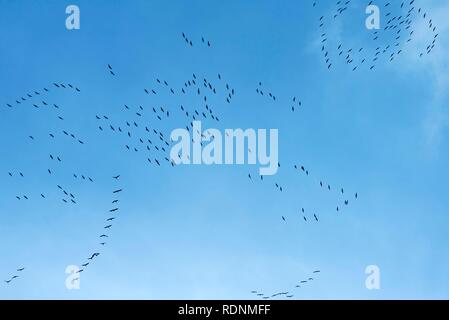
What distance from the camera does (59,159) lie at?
37.9 ft

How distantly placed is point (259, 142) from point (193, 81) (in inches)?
84.4

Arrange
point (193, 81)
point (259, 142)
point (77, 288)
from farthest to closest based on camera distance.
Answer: point (193, 81) → point (259, 142) → point (77, 288)

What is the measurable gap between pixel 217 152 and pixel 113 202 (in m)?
2.33
